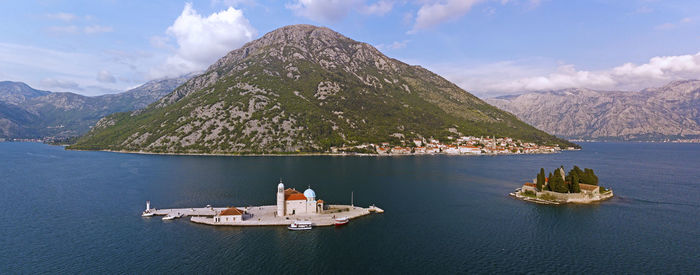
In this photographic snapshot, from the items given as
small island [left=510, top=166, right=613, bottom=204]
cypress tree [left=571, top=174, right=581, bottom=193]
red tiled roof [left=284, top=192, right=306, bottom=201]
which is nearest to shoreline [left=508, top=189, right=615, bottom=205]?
small island [left=510, top=166, right=613, bottom=204]

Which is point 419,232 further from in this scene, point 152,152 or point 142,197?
point 152,152

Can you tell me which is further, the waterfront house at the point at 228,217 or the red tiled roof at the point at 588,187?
the red tiled roof at the point at 588,187

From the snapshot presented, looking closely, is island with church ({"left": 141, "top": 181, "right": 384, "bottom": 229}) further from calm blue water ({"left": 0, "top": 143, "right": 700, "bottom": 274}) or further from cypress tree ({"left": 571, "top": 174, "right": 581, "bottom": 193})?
cypress tree ({"left": 571, "top": 174, "right": 581, "bottom": 193})

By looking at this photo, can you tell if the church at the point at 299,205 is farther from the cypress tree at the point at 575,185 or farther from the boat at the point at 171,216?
the cypress tree at the point at 575,185

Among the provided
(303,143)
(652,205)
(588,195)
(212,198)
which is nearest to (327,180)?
(212,198)

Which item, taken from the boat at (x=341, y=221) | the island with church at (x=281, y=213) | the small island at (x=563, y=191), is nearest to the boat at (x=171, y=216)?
the island with church at (x=281, y=213)

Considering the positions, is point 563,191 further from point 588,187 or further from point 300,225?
point 300,225
